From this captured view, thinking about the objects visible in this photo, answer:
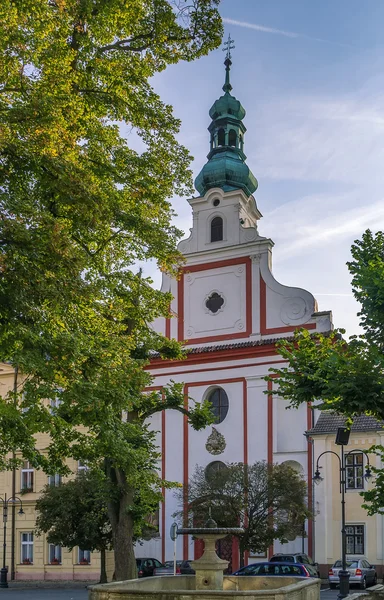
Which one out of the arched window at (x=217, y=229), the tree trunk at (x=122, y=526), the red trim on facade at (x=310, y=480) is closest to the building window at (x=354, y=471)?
the red trim on facade at (x=310, y=480)

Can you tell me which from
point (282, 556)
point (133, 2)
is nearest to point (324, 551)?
point (282, 556)

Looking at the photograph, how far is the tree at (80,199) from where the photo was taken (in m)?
11.4

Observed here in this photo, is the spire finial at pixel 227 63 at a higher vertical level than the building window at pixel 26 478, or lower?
higher

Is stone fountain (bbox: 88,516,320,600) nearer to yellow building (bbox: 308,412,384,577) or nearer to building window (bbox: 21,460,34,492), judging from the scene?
yellow building (bbox: 308,412,384,577)

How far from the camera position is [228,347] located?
130ft

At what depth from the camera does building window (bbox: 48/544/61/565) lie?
129 ft

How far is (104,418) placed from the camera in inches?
504

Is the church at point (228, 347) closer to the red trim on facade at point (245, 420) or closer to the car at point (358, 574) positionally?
the red trim on facade at point (245, 420)

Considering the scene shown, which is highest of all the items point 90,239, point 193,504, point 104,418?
point 90,239

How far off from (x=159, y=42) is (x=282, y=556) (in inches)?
893

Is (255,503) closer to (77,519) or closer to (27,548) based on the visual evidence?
(77,519)

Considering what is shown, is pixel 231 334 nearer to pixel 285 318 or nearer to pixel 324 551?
pixel 285 318

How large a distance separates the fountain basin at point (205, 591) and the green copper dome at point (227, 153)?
29.8m

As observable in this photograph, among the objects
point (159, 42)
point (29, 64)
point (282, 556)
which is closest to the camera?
point (29, 64)
